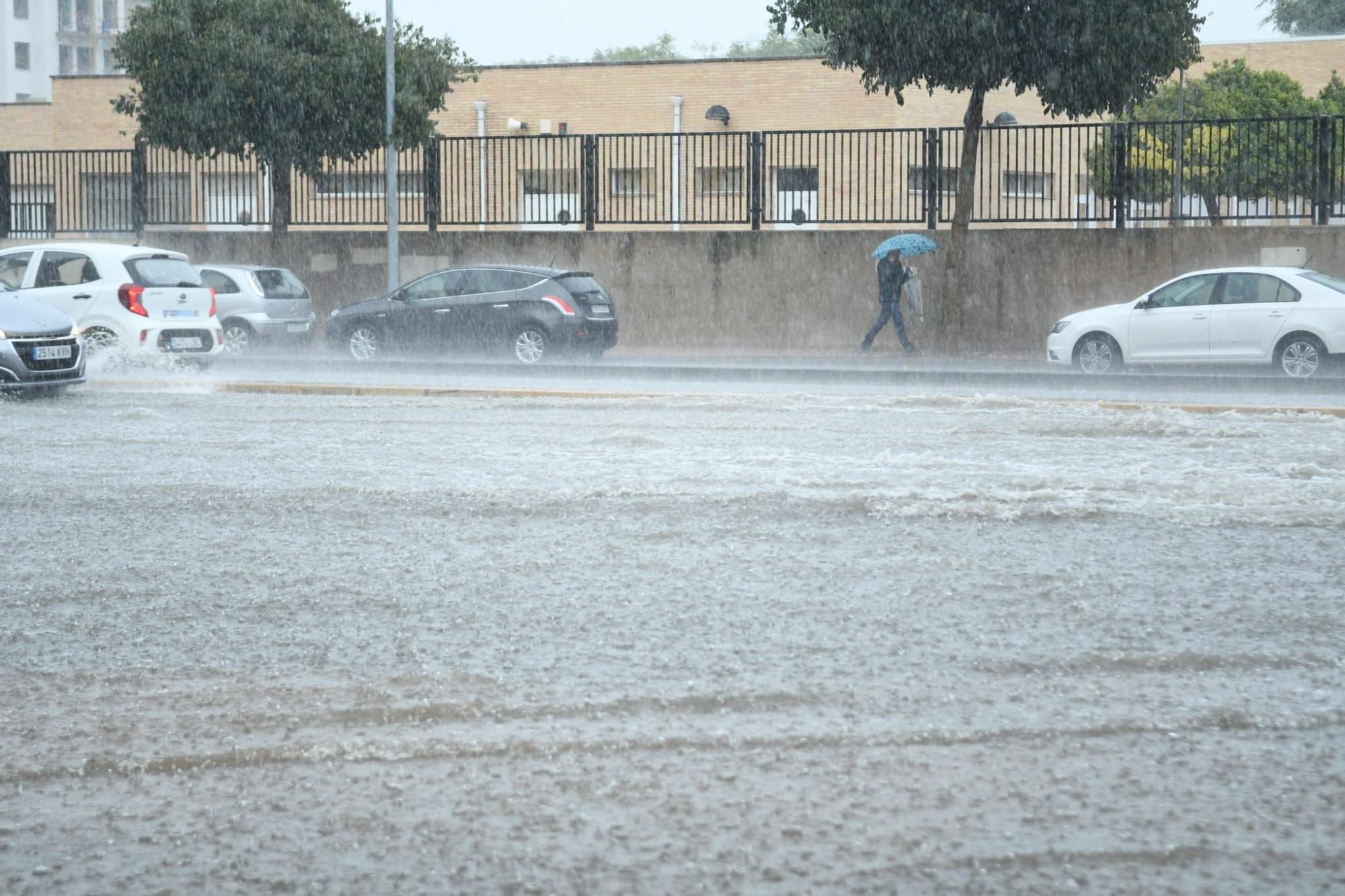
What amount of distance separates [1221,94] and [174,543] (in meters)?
46.2

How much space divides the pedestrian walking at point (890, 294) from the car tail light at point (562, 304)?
447 centimetres

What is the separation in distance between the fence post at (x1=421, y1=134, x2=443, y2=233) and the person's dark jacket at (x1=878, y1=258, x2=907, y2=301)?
8.06 metres

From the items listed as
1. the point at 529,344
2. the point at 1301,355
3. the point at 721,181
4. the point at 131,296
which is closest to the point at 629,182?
the point at 721,181

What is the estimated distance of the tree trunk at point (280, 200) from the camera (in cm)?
2742

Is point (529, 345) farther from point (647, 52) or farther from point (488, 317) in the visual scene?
point (647, 52)

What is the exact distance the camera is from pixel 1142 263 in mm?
23391

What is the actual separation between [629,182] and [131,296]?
9.98m

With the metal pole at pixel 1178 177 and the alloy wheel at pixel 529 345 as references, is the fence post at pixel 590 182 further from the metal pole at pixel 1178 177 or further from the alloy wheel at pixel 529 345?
the metal pole at pixel 1178 177

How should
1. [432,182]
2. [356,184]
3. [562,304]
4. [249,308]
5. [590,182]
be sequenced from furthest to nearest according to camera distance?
[356,184] → [432,182] → [590,182] → [249,308] → [562,304]

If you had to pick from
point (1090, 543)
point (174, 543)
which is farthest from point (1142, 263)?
point (174, 543)

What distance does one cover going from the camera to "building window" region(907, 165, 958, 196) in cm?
2397

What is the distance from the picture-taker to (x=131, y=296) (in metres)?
17.4

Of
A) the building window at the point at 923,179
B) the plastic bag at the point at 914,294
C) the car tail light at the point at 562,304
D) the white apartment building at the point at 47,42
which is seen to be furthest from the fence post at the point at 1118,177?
the white apartment building at the point at 47,42

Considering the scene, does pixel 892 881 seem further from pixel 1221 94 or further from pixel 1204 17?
pixel 1221 94
